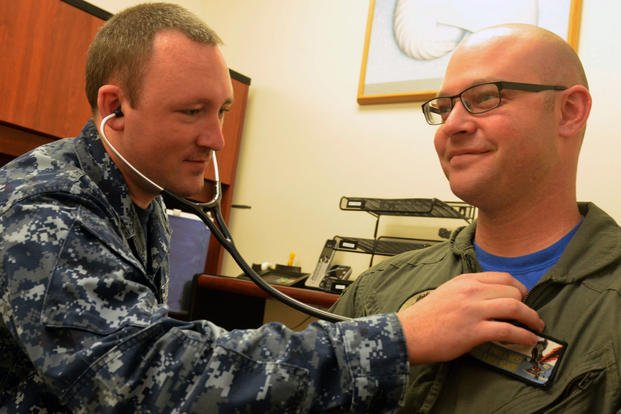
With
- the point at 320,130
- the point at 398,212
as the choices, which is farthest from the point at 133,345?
the point at 320,130

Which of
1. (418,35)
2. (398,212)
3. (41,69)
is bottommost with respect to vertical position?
(398,212)

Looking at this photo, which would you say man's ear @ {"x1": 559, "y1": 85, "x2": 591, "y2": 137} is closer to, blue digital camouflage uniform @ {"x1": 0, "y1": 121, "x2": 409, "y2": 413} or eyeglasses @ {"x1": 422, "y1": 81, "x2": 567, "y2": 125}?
eyeglasses @ {"x1": 422, "y1": 81, "x2": 567, "y2": 125}

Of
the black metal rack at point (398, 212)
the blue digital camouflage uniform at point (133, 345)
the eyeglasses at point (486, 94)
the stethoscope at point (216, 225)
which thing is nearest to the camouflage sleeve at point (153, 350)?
the blue digital camouflage uniform at point (133, 345)

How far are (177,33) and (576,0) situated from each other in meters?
1.51

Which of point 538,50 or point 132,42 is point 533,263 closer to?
point 538,50

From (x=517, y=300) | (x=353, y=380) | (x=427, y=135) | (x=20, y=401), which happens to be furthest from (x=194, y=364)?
(x=427, y=135)

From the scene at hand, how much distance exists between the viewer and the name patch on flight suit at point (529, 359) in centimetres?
86

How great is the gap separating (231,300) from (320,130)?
0.83 meters

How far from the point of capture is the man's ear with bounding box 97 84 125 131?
110cm

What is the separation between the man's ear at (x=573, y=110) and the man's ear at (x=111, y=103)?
81 centimetres

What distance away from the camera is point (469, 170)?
106 cm

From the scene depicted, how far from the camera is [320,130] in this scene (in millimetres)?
2611

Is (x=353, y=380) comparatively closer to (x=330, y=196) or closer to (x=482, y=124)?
(x=482, y=124)

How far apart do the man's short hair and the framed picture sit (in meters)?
1.30
